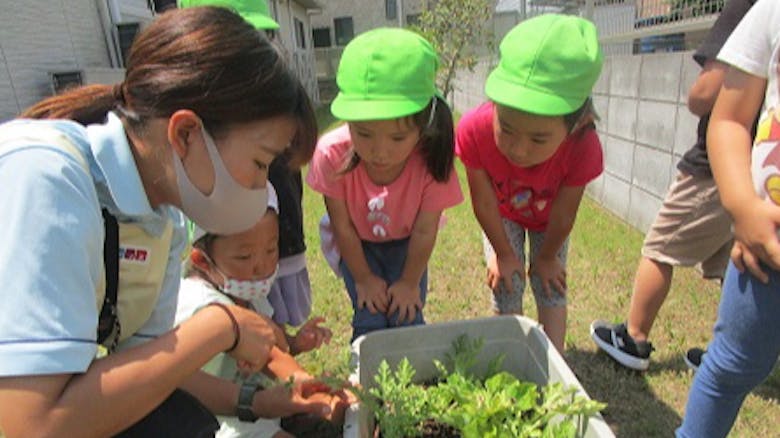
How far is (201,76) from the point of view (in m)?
1.01

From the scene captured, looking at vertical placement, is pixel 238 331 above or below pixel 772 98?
below

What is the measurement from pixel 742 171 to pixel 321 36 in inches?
1005

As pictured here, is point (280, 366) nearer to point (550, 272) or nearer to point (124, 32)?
point (550, 272)

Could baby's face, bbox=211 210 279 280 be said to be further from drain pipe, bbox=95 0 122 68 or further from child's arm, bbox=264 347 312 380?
drain pipe, bbox=95 0 122 68

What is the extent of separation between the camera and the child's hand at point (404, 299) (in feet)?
6.51

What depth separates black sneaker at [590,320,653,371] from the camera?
91.0 inches

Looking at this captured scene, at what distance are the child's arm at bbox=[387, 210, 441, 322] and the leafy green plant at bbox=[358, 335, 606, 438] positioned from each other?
0.61 m

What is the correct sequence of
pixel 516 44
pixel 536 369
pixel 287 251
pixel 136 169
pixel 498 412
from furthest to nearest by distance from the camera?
pixel 287 251
pixel 516 44
pixel 536 369
pixel 498 412
pixel 136 169

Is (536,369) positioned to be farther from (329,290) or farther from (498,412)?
(329,290)

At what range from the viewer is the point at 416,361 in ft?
4.97

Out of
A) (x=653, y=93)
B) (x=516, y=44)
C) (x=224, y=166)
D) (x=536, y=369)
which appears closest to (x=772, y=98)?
(x=516, y=44)

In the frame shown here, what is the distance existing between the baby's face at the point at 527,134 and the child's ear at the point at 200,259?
1.08m

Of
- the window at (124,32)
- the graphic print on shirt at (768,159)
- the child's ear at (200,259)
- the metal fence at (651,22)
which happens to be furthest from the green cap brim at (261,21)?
the window at (124,32)

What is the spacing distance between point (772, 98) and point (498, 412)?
1.00 metres
